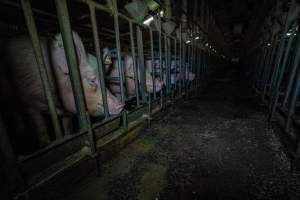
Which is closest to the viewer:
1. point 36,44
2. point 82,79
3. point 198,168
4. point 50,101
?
point 36,44

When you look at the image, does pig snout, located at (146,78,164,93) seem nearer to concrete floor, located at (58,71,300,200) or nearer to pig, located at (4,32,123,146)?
concrete floor, located at (58,71,300,200)

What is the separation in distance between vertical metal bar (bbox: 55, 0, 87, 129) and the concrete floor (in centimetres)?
77

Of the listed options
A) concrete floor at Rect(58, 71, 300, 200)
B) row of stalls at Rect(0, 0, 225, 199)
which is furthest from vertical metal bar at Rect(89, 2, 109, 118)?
concrete floor at Rect(58, 71, 300, 200)

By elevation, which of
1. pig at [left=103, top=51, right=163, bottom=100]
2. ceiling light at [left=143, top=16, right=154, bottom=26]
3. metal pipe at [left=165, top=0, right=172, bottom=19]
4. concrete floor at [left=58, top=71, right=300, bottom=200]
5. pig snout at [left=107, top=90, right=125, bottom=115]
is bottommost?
concrete floor at [left=58, top=71, right=300, bottom=200]

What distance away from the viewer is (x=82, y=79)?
1694 millimetres

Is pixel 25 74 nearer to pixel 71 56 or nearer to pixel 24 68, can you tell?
pixel 24 68

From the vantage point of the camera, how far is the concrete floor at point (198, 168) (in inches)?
58.6

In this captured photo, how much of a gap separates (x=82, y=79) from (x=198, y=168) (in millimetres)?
1776

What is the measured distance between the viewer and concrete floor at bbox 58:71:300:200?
149 cm

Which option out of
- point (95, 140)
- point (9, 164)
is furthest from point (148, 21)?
point (9, 164)

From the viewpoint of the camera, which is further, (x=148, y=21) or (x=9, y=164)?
(x=148, y=21)

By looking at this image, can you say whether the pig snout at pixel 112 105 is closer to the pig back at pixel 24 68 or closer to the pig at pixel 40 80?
the pig at pixel 40 80

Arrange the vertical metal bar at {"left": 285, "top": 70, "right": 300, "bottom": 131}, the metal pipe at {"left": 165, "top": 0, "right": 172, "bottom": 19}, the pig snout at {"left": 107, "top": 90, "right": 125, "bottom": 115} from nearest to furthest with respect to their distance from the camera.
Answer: the pig snout at {"left": 107, "top": 90, "right": 125, "bottom": 115} < the vertical metal bar at {"left": 285, "top": 70, "right": 300, "bottom": 131} < the metal pipe at {"left": 165, "top": 0, "right": 172, "bottom": 19}

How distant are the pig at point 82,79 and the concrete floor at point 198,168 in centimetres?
82
